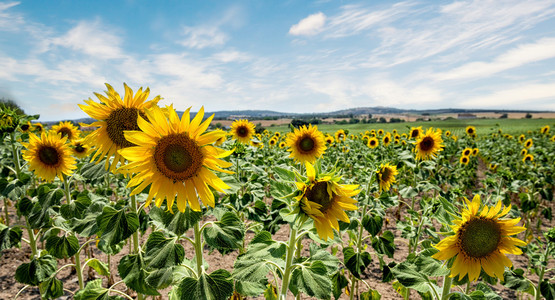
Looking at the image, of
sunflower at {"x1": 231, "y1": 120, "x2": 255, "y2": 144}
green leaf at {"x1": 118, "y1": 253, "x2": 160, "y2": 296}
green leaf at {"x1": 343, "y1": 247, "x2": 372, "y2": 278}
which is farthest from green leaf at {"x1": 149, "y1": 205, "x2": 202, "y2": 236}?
sunflower at {"x1": 231, "y1": 120, "x2": 255, "y2": 144}

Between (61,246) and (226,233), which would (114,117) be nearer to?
(226,233)

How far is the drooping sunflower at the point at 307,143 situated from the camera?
5.01 metres

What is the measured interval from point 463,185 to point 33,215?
37.8 ft

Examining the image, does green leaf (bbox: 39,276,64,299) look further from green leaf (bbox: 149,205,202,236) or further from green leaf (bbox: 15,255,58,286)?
green leaf (bbox: 149,205,202,236)

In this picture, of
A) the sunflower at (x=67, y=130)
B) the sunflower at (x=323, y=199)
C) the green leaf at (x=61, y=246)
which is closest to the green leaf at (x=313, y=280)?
the sunflower at (x=323, y=199)

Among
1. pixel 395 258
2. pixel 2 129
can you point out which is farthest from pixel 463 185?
pixel 2 129

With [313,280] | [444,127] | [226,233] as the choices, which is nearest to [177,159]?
[226,233]

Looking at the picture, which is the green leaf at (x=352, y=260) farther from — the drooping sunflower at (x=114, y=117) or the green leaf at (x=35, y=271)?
the green leaf at (x=35, y=271)

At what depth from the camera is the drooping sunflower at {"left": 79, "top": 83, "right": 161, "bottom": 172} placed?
177 centimetres

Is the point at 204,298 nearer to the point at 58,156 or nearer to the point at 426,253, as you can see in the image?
the point at 426,253

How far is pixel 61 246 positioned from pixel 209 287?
5.64ft

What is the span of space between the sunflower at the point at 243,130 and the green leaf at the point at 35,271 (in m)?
5.36

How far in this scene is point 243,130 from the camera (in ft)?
26.2

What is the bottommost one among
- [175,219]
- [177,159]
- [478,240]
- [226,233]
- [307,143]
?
[478,240]
